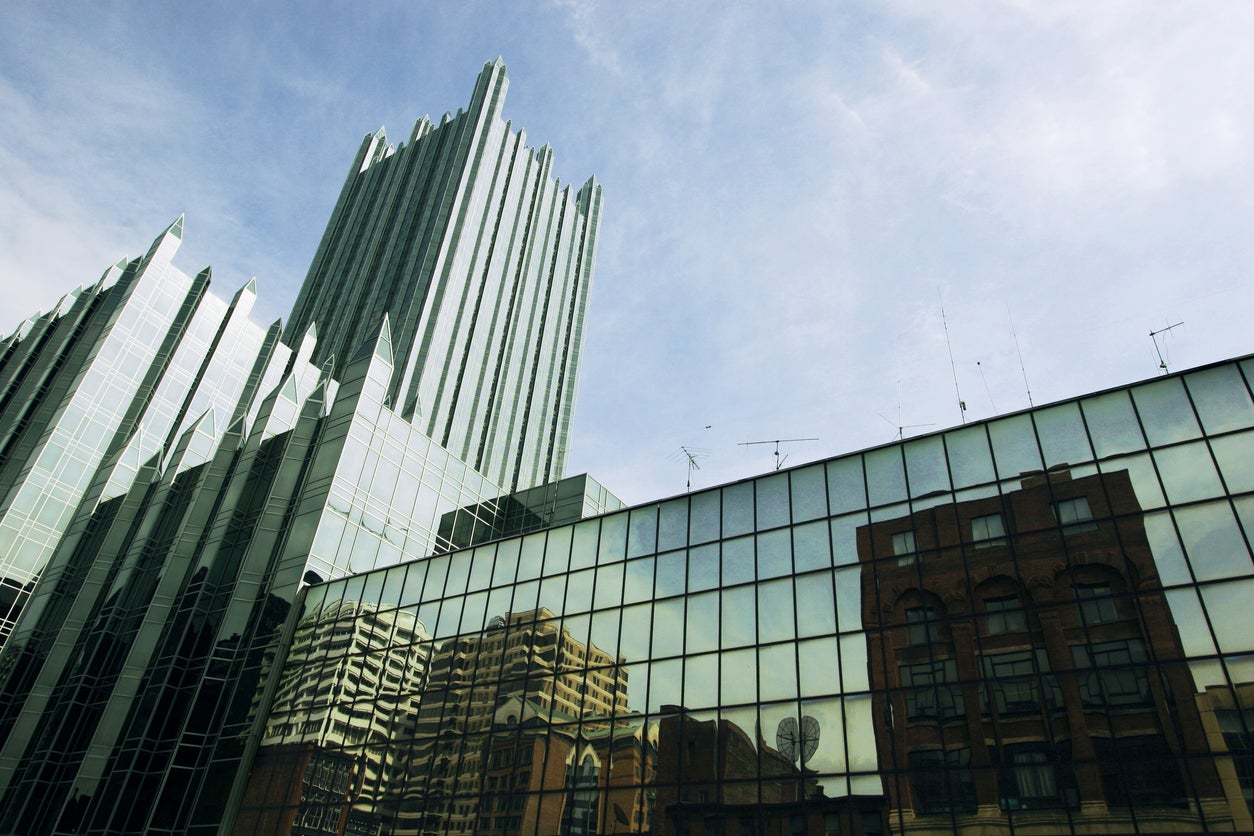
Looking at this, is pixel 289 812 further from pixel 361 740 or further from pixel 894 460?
pixel 894 460

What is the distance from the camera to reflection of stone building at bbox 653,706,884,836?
25.6 m

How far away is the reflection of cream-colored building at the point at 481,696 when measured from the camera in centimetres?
3278

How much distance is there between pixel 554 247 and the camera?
14050 cm

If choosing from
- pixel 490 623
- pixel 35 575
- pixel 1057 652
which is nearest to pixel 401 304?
pixel 35 575

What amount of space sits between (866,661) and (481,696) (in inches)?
653

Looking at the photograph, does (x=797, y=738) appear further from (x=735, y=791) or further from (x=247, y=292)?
(x=247, y=292)

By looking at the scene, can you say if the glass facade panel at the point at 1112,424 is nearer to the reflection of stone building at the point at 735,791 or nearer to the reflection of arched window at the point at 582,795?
the reflection of stone building at the point at 735,791

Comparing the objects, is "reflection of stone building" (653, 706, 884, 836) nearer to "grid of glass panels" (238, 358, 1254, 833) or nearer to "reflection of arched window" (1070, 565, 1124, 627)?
"grid of glass panels" (238, 358, 1254, 833)

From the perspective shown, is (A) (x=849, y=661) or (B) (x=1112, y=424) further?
(B) (x=1112, y=424)

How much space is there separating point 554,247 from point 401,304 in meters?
35.9

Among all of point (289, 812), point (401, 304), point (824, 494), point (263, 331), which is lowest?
point (289, 812)

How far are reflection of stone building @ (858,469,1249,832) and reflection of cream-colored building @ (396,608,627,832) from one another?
426 inches

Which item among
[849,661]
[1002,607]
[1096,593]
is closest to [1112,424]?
[1096,593]

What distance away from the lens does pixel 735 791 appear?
27.5m
